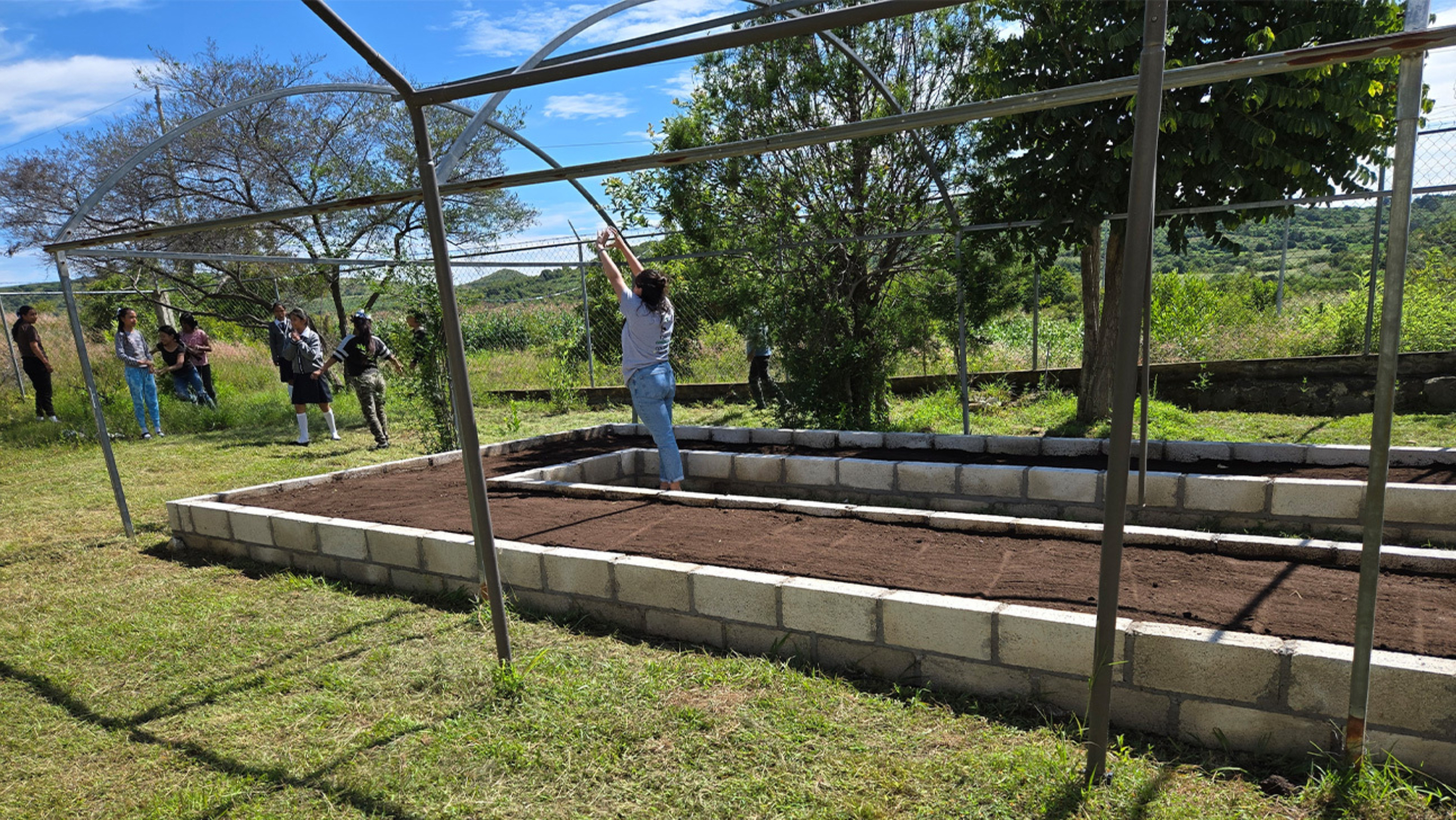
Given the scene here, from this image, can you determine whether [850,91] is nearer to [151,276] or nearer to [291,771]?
[291,771]

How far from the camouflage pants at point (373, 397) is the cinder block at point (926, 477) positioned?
6.85m

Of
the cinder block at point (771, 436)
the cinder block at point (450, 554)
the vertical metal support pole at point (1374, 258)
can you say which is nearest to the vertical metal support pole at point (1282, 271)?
the vertical metal support pole at point (1374, 258)

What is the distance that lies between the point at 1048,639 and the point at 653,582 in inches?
71.6

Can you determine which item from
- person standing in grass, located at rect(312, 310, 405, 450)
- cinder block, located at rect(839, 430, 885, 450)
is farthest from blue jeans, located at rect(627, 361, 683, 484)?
person standing in grass, located at rect(312, 310, 405, 450)

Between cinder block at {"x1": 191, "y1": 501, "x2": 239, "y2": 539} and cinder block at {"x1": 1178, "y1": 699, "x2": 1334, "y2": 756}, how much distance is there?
19.3 ft

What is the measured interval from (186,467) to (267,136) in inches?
259

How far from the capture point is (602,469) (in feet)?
22.9

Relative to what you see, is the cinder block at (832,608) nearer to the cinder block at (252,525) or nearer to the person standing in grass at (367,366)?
the cinder block at (252,525)

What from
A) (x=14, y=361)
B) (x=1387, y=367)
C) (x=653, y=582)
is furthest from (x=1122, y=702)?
(x=14, y=361)

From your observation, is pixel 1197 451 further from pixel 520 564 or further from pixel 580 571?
pixel 520 564

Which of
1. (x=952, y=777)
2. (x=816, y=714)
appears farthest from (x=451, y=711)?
(x=952, y=777)

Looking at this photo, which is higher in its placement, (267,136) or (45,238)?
(267,136)

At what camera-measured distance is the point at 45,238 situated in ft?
47.9

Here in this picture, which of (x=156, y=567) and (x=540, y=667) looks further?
(x=156, y=567)
